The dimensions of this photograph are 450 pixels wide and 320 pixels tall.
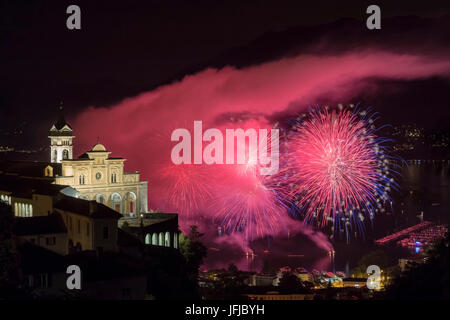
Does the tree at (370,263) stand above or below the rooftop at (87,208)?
below

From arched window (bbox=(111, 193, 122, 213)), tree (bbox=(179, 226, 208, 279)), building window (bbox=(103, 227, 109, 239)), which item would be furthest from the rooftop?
arched window (bbox=(111, 193, 122, 213))

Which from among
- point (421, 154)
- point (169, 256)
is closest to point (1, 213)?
point (169, 256)

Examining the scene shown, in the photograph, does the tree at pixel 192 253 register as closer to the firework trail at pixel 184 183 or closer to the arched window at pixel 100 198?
the arched window at pixel 100 198

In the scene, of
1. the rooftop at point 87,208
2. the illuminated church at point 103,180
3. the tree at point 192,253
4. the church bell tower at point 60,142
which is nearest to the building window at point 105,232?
the rooftop at point 87,208

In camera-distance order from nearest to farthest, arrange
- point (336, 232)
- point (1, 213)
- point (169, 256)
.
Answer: point (1, 213)
point (169, 256)
point (336, 232)

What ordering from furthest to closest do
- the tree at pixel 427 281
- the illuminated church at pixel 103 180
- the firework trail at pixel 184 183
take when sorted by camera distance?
the firework trail at pixel 184 183
the illuminated church at pixel 103 180
the tree at pixel 427 281

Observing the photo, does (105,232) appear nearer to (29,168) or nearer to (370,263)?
(29,168)
